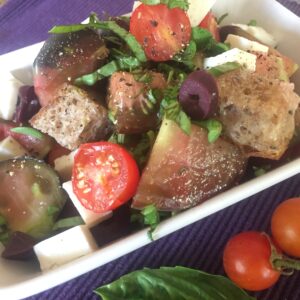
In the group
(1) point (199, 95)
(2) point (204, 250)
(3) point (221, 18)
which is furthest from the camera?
(3) point (221, 18)

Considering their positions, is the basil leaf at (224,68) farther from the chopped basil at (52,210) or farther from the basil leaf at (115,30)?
the chopped basil at (52,210)

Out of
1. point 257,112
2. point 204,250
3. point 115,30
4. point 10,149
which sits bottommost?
point 204,250

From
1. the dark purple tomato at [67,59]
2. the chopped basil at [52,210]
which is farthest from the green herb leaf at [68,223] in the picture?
the dark purple tomato at [67,59]

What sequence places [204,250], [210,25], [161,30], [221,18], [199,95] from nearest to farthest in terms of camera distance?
[199,95] < [161,30] < [204,250] < [210,25] < [221,18]

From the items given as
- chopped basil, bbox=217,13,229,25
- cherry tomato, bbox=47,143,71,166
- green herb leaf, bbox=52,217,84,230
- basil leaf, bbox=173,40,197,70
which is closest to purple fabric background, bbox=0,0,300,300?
green herb leaf, bbox=52,217,84,230

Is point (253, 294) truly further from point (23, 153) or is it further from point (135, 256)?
point (23, 153)

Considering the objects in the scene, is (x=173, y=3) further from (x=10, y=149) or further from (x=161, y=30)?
(x=10, y=149)

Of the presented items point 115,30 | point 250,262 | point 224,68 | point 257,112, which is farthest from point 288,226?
point 115,30

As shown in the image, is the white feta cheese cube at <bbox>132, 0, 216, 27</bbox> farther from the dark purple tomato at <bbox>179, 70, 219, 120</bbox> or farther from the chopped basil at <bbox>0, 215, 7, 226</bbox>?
the chopped basil at <bbox>0, 215, 7, 226</bbox>
